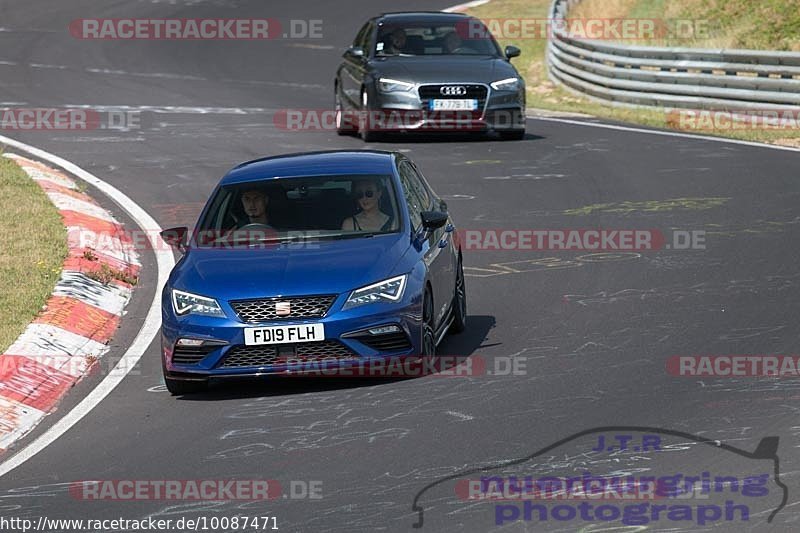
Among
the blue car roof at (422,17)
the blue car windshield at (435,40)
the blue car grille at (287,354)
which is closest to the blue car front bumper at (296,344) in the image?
the blue car grille at (287,354)

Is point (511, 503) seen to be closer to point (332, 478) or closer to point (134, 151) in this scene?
point (332, 478)

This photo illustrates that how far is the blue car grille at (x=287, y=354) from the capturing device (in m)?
9.80

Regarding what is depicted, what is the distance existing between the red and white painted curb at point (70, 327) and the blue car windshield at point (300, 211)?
1.34 metres

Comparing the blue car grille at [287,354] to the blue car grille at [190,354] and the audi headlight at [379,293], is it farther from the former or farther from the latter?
the audi headlight at [379,293]

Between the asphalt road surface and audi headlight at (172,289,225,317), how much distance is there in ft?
1.88

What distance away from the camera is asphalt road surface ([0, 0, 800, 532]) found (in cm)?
781

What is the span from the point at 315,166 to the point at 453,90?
1029 cm

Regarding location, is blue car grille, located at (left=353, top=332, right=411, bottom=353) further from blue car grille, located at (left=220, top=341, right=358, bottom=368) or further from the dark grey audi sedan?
the dark grey audi sedan

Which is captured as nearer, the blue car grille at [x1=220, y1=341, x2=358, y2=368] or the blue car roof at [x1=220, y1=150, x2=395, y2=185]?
the blue car grille at [x1=220, y1=341, x2=358, y2=368]

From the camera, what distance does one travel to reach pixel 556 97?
1156 inches

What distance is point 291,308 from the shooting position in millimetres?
9812

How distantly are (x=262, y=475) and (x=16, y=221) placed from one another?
26.2 feet

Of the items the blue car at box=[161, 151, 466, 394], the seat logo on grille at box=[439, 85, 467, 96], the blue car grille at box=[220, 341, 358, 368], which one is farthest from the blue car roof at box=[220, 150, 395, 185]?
the seat logo on grille at box=[439, 85, 467, 96]

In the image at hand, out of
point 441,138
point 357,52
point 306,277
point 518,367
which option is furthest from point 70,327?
point 357,52
